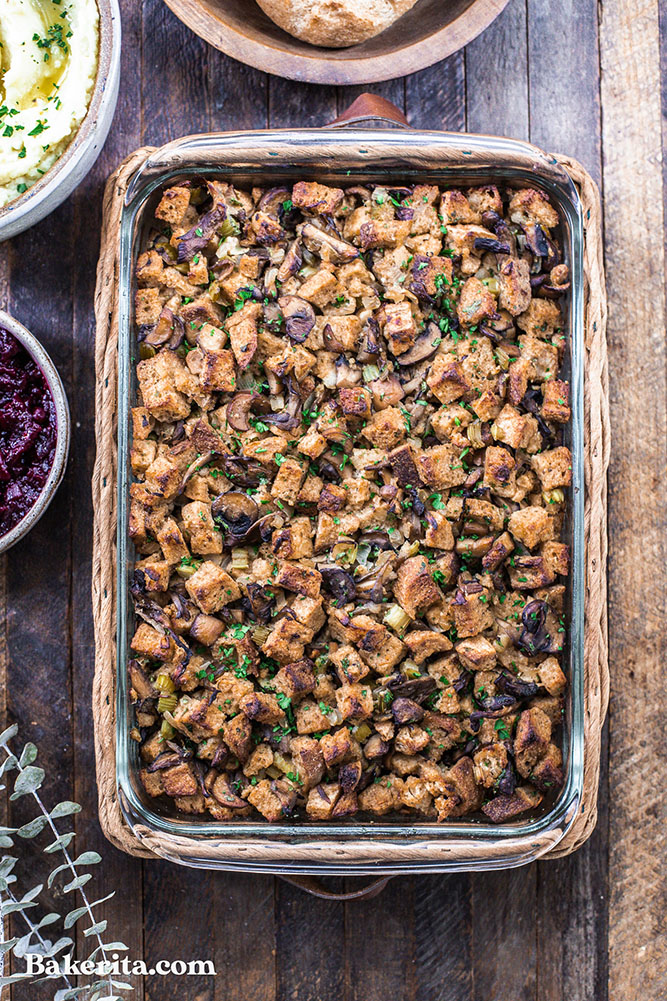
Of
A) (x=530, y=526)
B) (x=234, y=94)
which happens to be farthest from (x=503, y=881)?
(x=234, y=94)

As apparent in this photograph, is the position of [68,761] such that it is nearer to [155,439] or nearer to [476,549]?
[155,439]

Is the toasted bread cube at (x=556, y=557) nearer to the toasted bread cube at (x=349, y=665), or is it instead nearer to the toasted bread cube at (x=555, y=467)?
the toasted bread cube at (x=555, y=467)

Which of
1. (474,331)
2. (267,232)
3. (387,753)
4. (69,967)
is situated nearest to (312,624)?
(387,753)

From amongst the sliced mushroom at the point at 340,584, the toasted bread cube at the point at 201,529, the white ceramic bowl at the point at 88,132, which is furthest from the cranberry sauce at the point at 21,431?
the sliced mushroom at the point at 340,584

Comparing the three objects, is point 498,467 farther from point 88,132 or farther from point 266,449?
point 88,132

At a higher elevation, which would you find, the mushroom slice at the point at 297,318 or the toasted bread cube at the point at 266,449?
the mushroom slice at the point at 297,318
